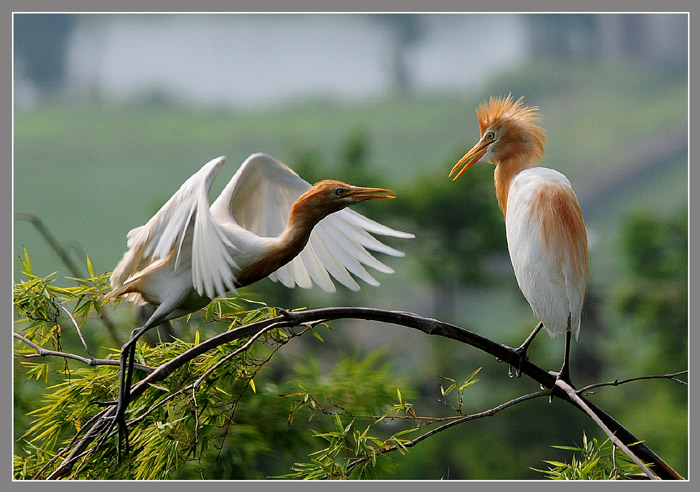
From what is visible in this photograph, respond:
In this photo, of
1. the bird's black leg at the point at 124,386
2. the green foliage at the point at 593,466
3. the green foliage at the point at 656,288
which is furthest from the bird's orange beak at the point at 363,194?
the green foliage at the point at 656,288

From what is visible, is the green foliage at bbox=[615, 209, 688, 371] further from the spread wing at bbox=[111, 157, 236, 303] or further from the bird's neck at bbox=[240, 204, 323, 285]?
the spread wing at bbox=[111, 157, 236, 303]

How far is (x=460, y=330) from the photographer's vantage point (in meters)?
1.25

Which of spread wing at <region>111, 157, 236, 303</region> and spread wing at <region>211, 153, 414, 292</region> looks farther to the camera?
spread wing at <region>211, 153, 414, 292</region>

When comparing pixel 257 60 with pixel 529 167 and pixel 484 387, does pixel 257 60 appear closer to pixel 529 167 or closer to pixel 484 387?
pixel 529 167

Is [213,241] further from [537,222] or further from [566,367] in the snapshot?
[566,367]

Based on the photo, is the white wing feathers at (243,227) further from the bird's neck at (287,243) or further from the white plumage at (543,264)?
the white plumage at (543,264)

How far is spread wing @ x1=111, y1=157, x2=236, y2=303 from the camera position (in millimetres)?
1166

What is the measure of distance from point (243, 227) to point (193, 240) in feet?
0.85

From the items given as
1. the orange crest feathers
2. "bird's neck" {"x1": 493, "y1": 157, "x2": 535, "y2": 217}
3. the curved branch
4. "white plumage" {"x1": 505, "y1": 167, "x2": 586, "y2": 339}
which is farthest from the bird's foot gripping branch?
the orange crest feathers

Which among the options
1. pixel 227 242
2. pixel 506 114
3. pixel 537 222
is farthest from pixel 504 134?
pixel 227 242

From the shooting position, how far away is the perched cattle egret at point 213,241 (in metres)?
1.18

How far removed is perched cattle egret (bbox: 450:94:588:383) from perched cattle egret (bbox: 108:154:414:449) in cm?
26

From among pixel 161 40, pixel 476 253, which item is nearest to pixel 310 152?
pixel 476 253

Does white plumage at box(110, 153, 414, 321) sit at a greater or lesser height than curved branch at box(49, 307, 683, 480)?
greater
